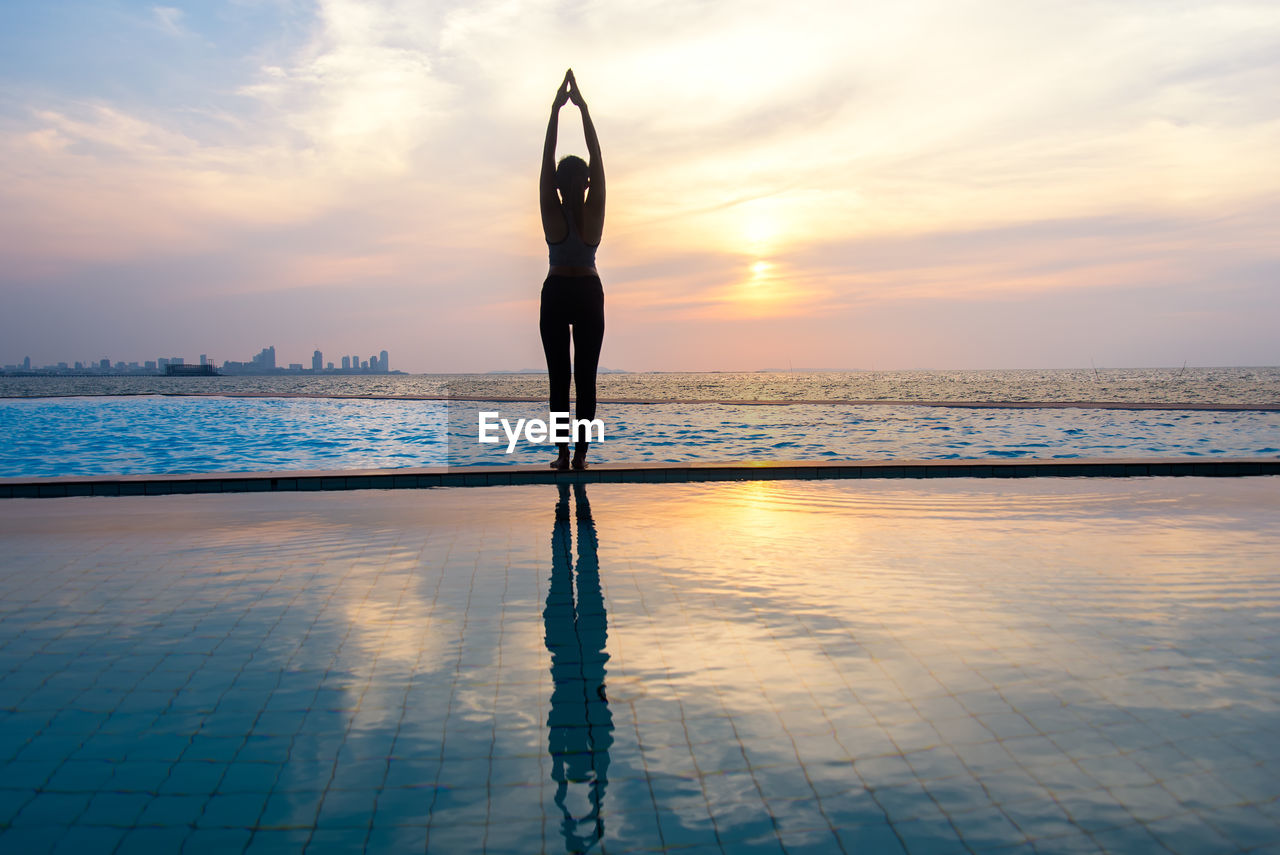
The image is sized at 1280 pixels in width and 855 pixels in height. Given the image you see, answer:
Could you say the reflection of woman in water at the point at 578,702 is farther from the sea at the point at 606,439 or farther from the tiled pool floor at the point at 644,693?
the sea at the point at 606,439

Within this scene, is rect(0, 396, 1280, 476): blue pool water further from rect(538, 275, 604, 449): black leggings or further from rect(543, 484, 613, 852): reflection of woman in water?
rect(543, 484, 613, 852): reflection of woman in water

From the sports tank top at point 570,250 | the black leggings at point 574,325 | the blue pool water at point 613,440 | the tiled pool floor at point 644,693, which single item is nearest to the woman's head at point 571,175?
the sports tank top at point 570,250

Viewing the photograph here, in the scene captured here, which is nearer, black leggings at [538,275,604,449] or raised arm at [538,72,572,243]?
raised arm at [538,72,572,243]

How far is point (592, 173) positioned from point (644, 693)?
18.1ft

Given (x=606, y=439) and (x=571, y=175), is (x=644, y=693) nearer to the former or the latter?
(x=571, y=175)

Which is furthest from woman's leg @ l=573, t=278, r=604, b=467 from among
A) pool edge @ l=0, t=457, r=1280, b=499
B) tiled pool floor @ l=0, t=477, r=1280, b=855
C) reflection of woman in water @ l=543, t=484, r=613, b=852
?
Result: reflection of woman in water @ l=543, t=484, r=613, b=852

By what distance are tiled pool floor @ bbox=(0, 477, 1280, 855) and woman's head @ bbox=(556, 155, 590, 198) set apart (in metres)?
3.49

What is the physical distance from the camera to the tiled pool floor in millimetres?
2008

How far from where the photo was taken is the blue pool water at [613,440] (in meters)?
13.0

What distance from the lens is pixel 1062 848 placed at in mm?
1864

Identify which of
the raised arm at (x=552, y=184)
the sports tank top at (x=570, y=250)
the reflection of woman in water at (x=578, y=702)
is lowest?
the reflection of woman in water at (x=578, y=702)

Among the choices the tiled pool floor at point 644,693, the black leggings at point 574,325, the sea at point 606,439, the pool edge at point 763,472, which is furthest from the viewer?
the sea at point 606,439

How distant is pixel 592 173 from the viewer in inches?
286

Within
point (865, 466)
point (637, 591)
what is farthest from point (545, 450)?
point (637, 591)
